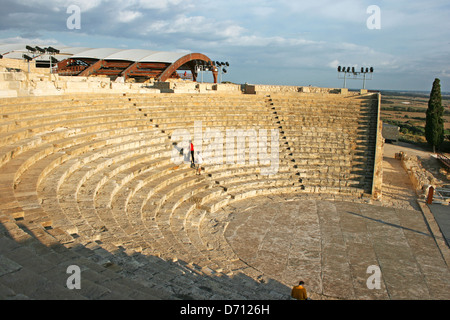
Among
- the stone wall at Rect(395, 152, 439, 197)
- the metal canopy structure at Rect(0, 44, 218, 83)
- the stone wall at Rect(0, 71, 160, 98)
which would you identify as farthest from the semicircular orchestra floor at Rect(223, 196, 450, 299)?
the metal canopy structure at Rect(0, 44, 218, 83)

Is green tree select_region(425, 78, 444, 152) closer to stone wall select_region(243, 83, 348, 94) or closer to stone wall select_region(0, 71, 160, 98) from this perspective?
stone wall select_region(243, 83, 348, 94)

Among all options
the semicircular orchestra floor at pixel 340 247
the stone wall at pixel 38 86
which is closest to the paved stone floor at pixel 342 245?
the semicircular orchestra floor at pixel 340 247

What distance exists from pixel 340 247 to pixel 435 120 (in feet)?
90.5

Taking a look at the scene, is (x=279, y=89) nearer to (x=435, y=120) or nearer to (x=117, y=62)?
(x=435, y=120)

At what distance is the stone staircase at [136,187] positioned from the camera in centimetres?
406

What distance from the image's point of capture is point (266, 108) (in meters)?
18.8

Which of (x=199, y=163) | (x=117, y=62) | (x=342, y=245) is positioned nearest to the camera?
(x=342, y=245)

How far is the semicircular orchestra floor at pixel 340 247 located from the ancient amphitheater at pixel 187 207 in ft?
0.15

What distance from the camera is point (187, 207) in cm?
1052

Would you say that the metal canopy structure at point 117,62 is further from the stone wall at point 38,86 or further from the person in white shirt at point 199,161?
the person in white shirt at point 199,161

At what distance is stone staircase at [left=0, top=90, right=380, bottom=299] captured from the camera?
13.3ft

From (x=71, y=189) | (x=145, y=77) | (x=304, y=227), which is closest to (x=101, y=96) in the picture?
(x=71, y=189)

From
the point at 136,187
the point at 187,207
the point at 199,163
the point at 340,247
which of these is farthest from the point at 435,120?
the point at 136,187
